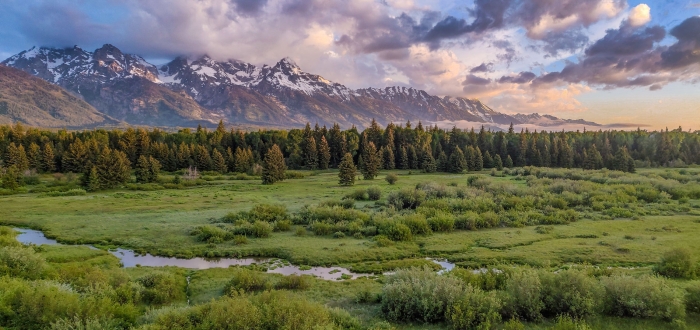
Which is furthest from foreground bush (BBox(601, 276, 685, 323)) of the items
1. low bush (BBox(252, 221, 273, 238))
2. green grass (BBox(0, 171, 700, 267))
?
low bush (BBox(252, 221, 273, 238))

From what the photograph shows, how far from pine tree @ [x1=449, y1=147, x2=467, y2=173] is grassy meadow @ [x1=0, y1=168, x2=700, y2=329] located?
3874 centimetres

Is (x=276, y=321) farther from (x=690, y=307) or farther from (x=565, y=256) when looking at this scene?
(x=565, y=256)

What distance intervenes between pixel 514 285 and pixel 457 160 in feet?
264

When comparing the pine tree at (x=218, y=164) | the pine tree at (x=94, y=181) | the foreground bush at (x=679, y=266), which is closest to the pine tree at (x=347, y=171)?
the pine tree at (x=218, y=164)

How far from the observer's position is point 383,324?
14141mm

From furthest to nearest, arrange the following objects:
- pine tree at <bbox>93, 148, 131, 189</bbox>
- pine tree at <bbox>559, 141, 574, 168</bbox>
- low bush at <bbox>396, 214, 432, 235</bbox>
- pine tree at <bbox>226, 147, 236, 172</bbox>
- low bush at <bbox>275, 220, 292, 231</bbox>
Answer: pine tree at <bbox>559, 141, 574, 168</bbox>
pine tree at <bbox>226, 147, 236, 172</bbox>
pine tree at <bbox>93, 148, 131, 189</bbox>
low bush at <bbox>275, 220, 292, 231</bbox>
low bush at <bbox>396, 214, 432, 235</bbox>

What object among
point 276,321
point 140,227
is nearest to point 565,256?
point 276,321

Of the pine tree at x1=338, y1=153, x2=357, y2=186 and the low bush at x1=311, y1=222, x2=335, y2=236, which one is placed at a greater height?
the pine tree at x1=338, y1=153, x2=357, y2=186

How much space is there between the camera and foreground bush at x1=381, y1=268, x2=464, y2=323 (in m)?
14.5

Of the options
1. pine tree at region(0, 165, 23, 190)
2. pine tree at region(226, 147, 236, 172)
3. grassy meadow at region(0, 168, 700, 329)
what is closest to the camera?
grassy meadow at region(0, 168, 700, 329)

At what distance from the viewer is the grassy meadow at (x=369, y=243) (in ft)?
46.9

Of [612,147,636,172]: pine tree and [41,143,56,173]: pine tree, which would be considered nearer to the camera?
[612,147,636,172]: pine tree

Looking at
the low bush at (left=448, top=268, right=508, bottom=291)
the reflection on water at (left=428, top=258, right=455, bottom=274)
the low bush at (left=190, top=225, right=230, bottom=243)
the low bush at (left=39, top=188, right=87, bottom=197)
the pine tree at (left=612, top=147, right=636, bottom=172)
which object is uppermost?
the pine tree at (left=612, top=147, right=636, bottom=172)

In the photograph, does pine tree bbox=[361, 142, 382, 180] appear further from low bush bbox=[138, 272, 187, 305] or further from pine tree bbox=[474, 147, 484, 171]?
low bush bbox=[138, 272, 187, 305]
